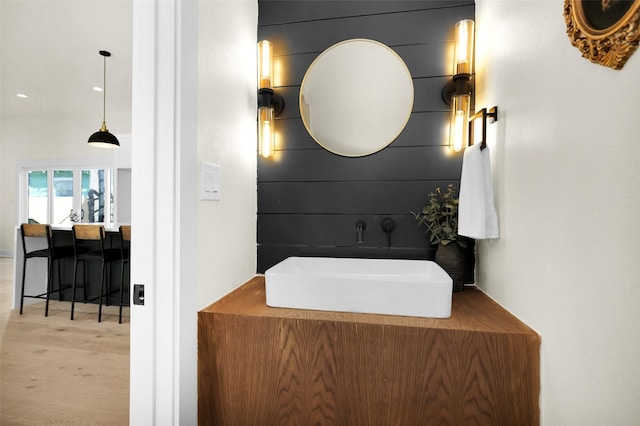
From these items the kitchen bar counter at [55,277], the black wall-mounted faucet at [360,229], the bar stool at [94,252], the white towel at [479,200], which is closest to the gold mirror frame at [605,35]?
the white towel at [479,200]

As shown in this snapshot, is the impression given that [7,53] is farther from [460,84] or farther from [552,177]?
[552,177]

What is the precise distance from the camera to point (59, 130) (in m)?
5.88

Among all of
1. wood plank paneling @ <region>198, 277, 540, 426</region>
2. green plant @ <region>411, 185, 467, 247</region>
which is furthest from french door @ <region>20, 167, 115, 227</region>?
green plant @ <region>411, 185, 467, 247</region>

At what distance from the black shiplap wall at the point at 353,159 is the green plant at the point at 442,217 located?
0.04m

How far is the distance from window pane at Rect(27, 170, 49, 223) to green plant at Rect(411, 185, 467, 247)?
307 inches

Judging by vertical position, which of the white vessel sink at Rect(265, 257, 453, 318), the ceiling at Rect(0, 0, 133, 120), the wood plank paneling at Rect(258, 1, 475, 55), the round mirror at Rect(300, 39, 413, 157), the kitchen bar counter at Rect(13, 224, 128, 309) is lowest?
the kitchen bar counter at Rect(13, 224, 128, 309)

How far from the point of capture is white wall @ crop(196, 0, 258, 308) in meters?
1.03

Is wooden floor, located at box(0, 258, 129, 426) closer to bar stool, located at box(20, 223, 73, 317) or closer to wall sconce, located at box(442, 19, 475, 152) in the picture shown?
bar stool, located at box(20, 223, 73, 317)

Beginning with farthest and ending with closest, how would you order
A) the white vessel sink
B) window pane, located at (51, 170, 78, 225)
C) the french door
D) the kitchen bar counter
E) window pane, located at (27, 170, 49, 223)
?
window pane, located at (27, 170, 49, 223) → window pane, located at (51, 170, 78, 225) → the french door → the kitchen bar counter → the white vessel sink

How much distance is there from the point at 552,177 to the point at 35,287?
16.2 ft

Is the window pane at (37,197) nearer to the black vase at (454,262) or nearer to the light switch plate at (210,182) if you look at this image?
the light switch plate at (210,182)

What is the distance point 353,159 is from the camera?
1.46 meters

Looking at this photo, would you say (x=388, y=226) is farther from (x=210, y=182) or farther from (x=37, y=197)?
(x=37, y=197)

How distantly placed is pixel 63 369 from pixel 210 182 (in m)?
2.10
